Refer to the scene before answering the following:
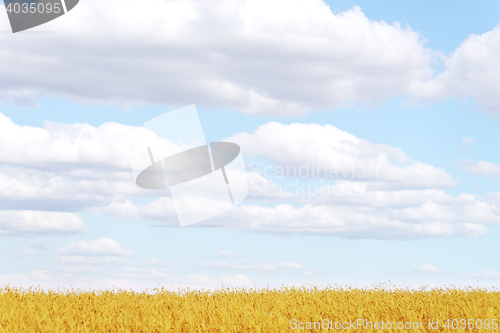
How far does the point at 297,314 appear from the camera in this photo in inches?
438

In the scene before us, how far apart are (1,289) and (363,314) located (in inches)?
418

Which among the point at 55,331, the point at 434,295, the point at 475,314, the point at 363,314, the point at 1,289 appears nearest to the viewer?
the point at 55,331

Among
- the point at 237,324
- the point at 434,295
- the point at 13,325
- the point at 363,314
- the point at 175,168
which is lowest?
the point at 434,295

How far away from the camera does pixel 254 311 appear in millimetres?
11266

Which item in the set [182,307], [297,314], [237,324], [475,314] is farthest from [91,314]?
[475,314]

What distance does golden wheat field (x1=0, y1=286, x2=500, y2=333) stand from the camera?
394 inches

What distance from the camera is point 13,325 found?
10.5m

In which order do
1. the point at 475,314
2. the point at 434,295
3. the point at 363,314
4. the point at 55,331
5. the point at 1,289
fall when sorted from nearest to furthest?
the point at 55,331 → the point at 475,314 → the point at 363,314 → the point at 434,295 → the point at 1,289

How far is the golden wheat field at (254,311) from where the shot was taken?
10.0 meters

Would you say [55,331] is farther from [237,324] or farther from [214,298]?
[214,298]

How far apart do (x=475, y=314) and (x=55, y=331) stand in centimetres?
844

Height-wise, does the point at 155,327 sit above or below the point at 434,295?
above

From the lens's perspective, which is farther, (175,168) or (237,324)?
(175,168)

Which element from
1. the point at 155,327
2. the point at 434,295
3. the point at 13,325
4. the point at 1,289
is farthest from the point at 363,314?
the point at 1,289
